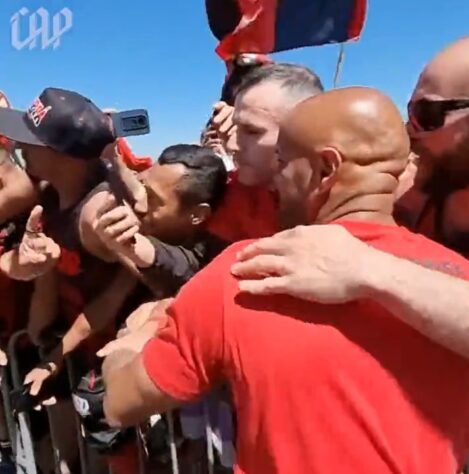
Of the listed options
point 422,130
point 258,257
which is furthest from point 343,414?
point 422,130

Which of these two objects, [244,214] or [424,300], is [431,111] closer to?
[424,300]

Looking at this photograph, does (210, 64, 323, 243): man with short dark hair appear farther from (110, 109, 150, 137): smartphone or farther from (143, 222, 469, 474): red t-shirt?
(143, 222, 469, 474): red t-shirt

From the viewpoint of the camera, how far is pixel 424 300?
5.54ft

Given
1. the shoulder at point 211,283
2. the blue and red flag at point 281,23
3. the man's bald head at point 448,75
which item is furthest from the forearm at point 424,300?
the blue and red flag at point 281,23

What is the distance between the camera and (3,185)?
3123mm

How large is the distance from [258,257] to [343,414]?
14.0 inches

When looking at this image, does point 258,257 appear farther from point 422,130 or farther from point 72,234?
point 72,234

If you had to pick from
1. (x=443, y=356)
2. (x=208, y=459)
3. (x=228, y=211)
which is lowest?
(x=208, y=459)

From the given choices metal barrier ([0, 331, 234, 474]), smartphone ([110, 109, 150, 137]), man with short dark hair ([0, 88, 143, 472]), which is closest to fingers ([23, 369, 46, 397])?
man with short dark hair ([0, 88, 143, 472])

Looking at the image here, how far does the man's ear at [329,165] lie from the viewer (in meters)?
1.73

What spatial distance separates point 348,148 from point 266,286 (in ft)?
1.05

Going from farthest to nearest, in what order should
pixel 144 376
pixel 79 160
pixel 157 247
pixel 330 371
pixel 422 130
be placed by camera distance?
1. pixel 79 160
2. pixel 157 247
3. pixel 422 130
4. pixel 144 376
5. pixel 330 371

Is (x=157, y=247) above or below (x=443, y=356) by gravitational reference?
below

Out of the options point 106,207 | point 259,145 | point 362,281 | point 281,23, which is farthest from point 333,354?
point 281,23
